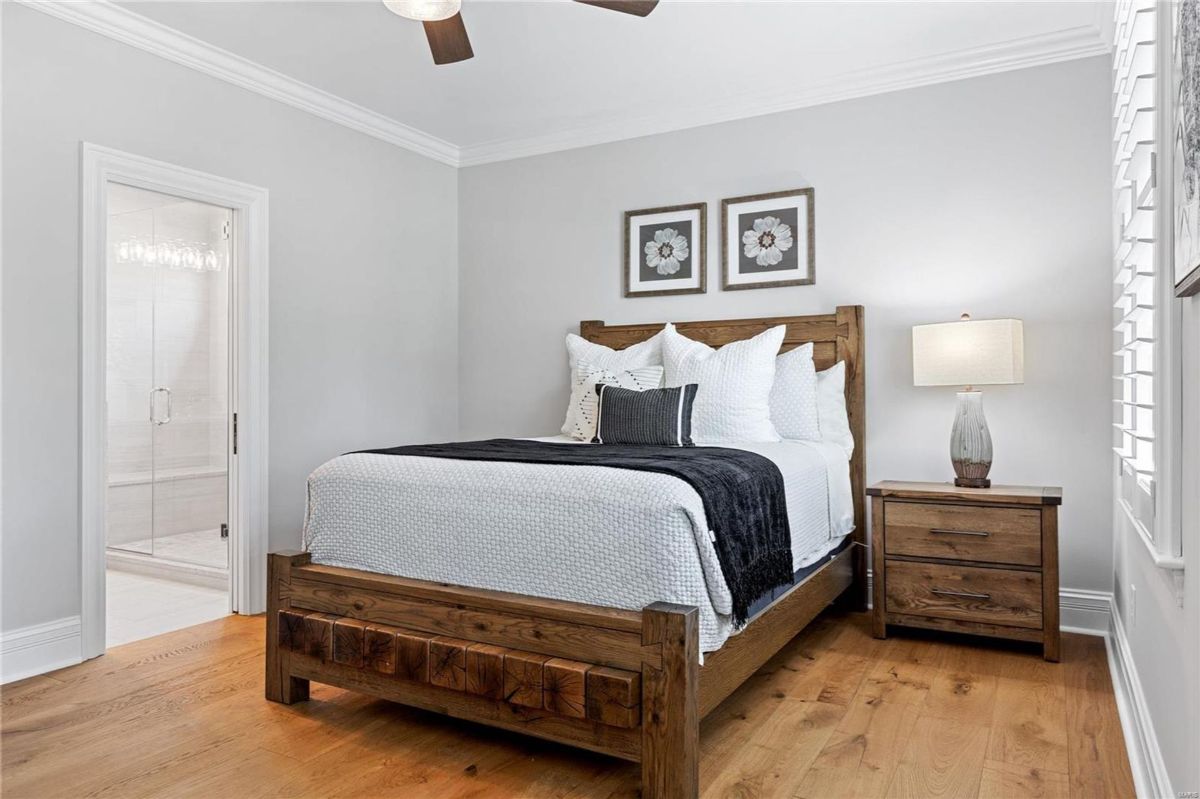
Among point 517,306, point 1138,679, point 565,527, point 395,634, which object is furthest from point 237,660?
point 1138,679

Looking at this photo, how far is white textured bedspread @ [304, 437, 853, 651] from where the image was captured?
2014 millimetres

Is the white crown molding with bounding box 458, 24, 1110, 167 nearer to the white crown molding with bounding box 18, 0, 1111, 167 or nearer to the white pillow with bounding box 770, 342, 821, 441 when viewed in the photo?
the white crown molding with bounding box 18, 0, 1111, 167

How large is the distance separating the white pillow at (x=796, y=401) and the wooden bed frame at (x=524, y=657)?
0.86 m

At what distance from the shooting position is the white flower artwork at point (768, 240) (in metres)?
4.00

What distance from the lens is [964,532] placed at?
3.07 m

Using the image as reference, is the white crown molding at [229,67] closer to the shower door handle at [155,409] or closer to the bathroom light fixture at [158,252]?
the bathroom light fixture at [158,252]

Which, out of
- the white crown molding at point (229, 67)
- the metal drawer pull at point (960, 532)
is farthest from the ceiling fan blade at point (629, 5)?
the metal drawer pull at point (960, 532)

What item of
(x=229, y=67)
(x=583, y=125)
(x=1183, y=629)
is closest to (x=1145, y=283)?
(x=1183, y=629)

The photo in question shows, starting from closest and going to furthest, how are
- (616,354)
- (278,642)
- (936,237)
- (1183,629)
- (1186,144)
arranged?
(1186,144) → (1183,629) → (278,642) → (936,237) → (616,354)

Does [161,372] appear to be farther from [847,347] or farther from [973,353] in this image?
[973,353]

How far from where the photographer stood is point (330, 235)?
4133mm

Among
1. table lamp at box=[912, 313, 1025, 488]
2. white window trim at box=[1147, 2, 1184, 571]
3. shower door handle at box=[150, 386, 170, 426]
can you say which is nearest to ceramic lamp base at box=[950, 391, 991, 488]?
table lamp at box=[912, 313, 1025, 488]

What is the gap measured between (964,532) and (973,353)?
2.36 ft

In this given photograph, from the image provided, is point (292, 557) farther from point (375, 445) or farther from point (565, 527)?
point (375, 445)
